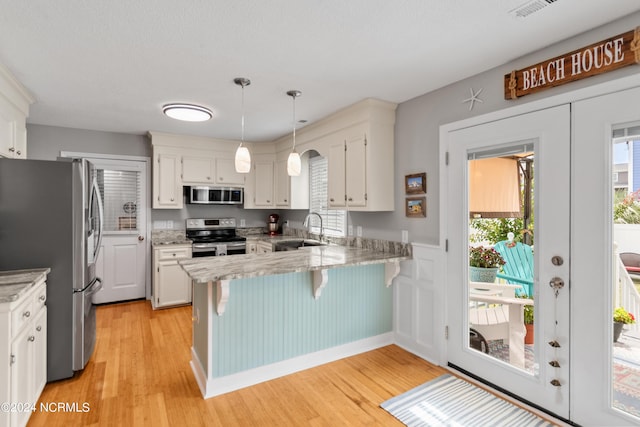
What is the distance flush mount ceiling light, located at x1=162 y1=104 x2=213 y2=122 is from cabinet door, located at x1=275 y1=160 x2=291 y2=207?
4.84 feet

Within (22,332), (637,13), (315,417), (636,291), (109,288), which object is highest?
(637,13)

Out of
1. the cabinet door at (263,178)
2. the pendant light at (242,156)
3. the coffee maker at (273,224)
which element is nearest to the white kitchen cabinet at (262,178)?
the cabinet door at (263,178)

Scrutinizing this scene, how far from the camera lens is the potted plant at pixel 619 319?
5.96 feet

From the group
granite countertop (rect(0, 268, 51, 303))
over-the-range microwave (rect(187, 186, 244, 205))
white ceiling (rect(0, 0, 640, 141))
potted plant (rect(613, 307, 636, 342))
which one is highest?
white ceiling (rect(0, 0, 640, 141))

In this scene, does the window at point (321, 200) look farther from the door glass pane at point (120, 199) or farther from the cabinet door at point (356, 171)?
the door glass pane at point (120, 199)

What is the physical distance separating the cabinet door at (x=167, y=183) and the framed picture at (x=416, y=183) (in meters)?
3.17

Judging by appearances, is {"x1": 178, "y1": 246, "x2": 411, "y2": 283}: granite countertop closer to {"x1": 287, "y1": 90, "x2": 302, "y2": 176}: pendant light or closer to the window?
{"x1": 287, "y1": 90, "x2": 302, "y2": 176}: pendant light

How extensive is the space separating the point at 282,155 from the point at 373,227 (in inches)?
80.5

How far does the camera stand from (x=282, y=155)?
4859mm

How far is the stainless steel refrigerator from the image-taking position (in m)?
2.40

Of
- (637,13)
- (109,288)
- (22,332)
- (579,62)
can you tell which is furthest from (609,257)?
(109,288)

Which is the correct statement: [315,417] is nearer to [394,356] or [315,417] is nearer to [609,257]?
[394,356]

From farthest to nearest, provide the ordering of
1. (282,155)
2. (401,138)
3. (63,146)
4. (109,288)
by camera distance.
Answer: (282,155), (109,288), (63,146), (401,138)

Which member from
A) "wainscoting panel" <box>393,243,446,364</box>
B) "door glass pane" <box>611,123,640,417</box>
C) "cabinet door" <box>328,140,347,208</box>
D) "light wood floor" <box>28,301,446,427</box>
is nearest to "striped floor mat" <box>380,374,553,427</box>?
"light wood floor" <box>28,301,446,427</box>
